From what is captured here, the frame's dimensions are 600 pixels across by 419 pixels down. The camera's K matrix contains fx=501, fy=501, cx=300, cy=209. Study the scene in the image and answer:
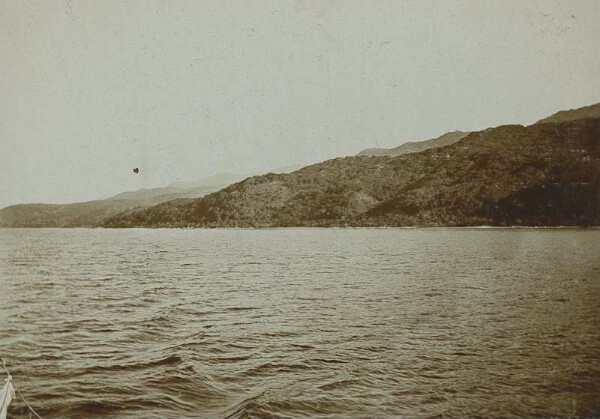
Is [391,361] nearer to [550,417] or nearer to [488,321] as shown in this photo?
[550,417]

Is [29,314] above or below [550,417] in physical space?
above

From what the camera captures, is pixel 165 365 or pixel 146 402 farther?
pixel 165 365

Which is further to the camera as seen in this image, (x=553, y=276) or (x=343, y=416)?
(x=553, y=276)

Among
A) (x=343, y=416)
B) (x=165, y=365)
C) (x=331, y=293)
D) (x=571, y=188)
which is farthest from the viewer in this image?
(x=571, y=188)

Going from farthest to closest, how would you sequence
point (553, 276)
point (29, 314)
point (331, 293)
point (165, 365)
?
point (553, 276) < point (331, 293) < point (29, 314) < point (165, 365)

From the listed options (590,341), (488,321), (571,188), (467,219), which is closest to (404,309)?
(488,321)

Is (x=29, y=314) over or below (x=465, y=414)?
over

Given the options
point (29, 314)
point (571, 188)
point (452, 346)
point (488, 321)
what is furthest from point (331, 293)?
point (571, 188)

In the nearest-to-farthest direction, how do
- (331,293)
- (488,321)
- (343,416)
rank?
(343,416)
(488,321)
(331,293)

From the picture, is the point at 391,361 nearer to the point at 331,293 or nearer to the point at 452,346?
the point at 452,346
